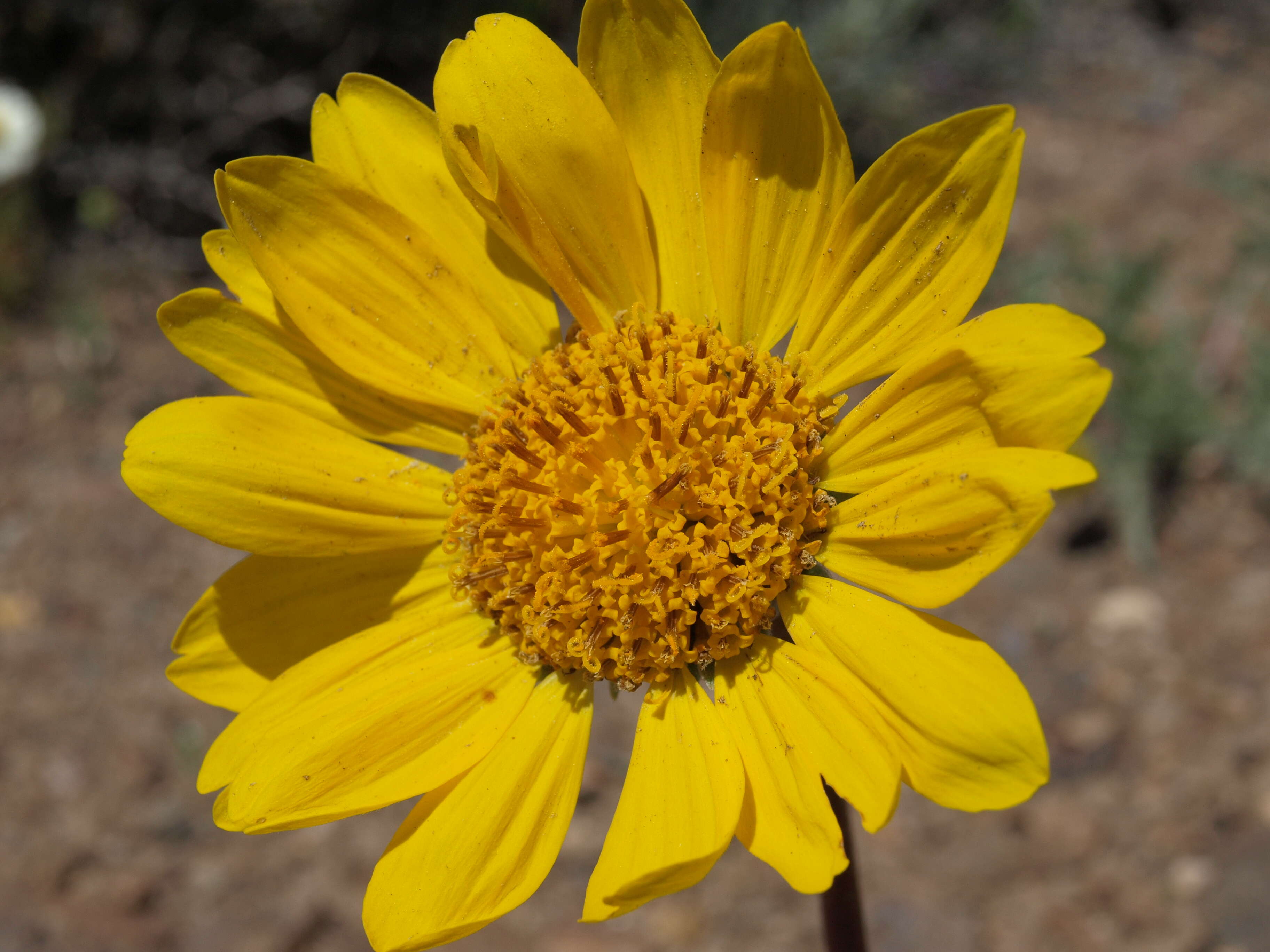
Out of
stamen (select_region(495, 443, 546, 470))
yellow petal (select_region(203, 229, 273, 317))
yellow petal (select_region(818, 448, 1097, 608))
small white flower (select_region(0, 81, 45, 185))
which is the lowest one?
yellow petal (select_region(818, 448, 1097, 608))

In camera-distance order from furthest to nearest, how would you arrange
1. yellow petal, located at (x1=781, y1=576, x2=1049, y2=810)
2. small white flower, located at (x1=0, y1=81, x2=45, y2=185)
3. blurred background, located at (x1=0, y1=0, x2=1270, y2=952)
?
small white flower, located at (x1=0, y1=81, x2=45, y2=185) < blurred background, located at (x1=0, y1=0, x2=1270, y2=952) < yellow petal, located at (x1=781, y1=576, x2=1049, y2=810)

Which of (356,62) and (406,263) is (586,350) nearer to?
(406,263)

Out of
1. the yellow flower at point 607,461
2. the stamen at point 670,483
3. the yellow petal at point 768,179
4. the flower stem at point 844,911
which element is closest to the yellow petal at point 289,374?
the yellow flower at point 607,461

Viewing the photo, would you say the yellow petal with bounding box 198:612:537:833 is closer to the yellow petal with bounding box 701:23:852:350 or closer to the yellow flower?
the yellow flower

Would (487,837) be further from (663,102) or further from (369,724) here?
(663,102)

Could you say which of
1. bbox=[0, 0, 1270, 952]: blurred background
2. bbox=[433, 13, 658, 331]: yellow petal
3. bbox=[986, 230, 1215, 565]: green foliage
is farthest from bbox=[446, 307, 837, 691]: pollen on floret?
bbox=[986, 230, 1215, 565]: green foliage

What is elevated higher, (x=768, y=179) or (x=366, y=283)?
(x=366, y=283)

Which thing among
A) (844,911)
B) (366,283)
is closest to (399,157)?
(366,283)

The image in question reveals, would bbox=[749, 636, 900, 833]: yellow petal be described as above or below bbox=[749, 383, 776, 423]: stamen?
below
